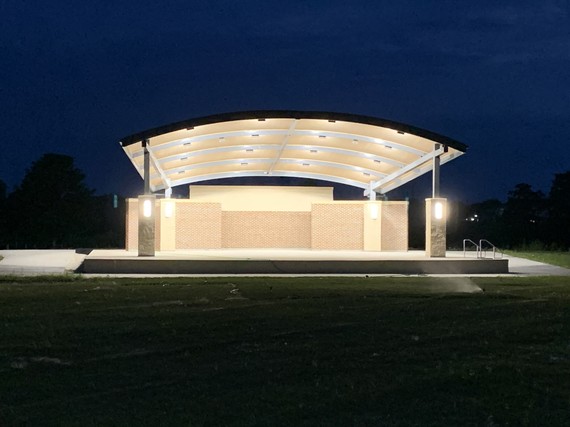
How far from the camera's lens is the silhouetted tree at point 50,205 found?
54250mm

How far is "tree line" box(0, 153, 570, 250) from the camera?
53312mm

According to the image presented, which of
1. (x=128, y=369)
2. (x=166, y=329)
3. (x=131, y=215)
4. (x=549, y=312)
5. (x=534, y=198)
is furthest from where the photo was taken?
(x=534, y=198)

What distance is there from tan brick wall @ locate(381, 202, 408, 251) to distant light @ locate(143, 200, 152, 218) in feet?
39.2

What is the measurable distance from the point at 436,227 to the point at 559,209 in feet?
129

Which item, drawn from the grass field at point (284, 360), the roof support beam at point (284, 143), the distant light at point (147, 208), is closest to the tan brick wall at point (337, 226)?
the roof support beam at point (284, 143)

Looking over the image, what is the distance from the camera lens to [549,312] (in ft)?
41.8

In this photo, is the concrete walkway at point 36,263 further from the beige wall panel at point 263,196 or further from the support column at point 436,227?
the support column at point 436,227

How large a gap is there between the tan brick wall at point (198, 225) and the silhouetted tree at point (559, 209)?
30861 mm

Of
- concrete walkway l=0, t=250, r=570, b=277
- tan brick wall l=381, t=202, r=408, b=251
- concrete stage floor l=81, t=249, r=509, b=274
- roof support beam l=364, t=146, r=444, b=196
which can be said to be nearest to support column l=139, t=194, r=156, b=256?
concrete stage floor l=81, t=249, r=509, b=274

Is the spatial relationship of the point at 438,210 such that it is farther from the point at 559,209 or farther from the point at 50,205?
the point at 559,209

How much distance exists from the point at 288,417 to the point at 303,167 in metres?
29.6

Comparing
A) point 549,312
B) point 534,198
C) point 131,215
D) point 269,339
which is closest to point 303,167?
point 131,215

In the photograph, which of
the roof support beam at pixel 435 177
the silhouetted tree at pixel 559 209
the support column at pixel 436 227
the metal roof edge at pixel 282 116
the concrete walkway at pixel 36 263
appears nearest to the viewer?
the concrete walkway at pixel 36 263

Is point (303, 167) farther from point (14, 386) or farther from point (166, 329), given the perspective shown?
point (14, 386)
